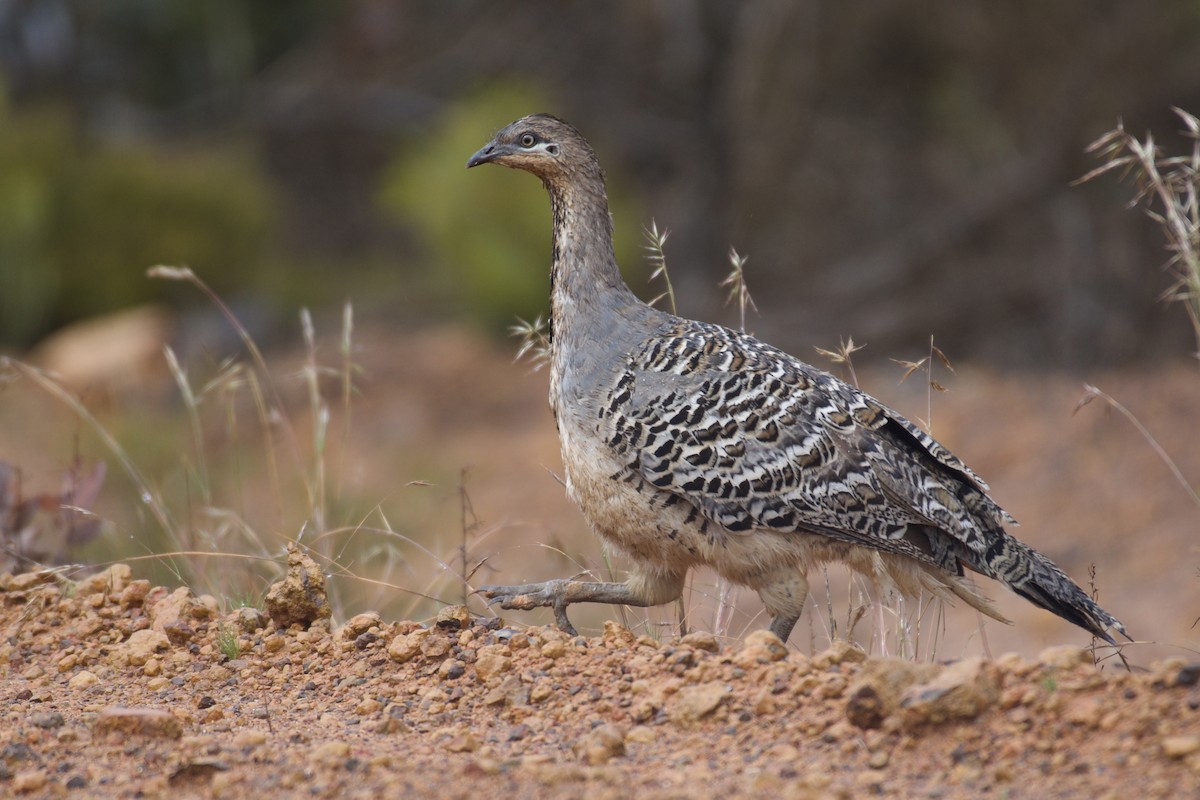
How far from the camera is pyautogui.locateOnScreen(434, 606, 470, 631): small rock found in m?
4.73

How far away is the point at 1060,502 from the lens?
11180mm

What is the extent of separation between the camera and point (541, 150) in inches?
228

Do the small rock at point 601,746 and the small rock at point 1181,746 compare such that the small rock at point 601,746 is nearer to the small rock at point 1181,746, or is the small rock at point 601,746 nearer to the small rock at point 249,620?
the small rock at point 1181,746

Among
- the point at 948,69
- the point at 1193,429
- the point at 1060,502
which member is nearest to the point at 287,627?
the point at 1060,502

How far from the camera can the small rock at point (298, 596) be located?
4.87 meters


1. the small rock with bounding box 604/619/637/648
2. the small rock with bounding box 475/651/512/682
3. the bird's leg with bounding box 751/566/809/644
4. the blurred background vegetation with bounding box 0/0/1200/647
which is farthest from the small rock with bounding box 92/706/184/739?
the blurred background vegetation with bounding box 0/0/1200/647

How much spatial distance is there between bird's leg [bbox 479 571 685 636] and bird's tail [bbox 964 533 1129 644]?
1.16 metres

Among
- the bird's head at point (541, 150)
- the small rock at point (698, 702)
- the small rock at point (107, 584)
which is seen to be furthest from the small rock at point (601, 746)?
the bird's head at point (541, 150)

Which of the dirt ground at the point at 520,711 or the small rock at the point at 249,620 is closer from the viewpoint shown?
the dirt ground at the point at 520,711

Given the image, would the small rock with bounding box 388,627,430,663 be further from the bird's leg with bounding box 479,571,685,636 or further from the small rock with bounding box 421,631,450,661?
the bird's leg with bounding box 479,571,685,636

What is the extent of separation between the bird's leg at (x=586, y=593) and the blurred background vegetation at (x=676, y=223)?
18.1 ft

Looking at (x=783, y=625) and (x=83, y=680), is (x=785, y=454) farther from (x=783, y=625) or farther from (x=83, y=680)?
(x=83, y=680)

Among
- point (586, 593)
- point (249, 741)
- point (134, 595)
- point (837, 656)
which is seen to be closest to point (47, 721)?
point (249, 741)

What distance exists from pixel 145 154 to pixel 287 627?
1367 cm
